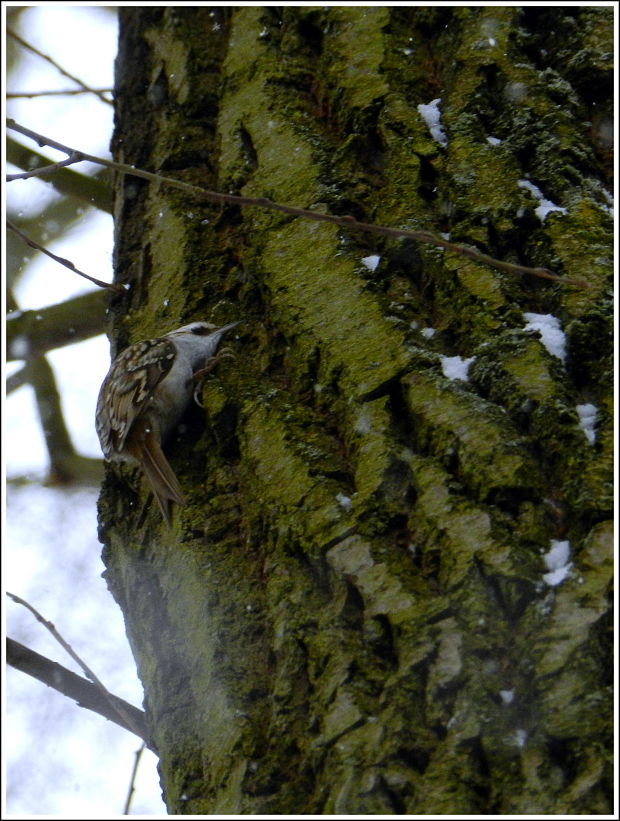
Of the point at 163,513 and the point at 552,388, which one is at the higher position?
the point at 163,513

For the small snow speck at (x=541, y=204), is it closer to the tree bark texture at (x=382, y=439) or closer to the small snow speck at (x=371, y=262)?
the tree bark texture at (x=382, y=439)

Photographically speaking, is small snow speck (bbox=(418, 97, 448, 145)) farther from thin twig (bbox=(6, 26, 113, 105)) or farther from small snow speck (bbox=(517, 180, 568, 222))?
thin twig (bbox=(6, 26, 113, 105))

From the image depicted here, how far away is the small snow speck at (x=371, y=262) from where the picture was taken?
1.35m

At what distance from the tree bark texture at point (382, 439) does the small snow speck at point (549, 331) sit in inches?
0.6

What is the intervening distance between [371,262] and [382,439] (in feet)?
1.07

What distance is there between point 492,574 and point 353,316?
18.4 inches

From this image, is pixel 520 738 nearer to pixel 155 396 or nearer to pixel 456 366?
pixel 456 366

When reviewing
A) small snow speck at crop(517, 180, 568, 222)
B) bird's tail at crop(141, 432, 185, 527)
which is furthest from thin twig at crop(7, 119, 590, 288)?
bird's tail at crop(141, 432, 185, 527)

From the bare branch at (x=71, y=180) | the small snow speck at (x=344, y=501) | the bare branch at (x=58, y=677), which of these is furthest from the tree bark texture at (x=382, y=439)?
the bare branch at (x=71, y=180)

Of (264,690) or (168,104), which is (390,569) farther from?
(168,104)

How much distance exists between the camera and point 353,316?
4.28ft

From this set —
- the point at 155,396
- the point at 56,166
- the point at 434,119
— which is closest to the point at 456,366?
the point at 434,119

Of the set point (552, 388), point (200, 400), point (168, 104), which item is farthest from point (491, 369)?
point (168, 104)

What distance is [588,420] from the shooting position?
3.54ft
